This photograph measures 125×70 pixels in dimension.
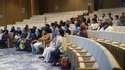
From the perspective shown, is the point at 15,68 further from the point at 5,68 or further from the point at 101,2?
the point at 101,2

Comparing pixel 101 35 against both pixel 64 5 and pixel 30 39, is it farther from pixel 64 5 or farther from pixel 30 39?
pixel 64 5

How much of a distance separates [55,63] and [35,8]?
15.6 meters

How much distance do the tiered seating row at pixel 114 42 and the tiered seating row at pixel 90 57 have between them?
1.19ft

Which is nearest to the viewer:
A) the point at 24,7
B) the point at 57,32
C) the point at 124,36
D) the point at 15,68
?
the point at 124,36

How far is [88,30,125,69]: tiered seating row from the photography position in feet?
14.5

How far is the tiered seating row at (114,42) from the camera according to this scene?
441 cm

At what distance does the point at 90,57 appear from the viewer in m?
5.14

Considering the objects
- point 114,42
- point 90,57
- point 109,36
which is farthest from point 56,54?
point 90,57

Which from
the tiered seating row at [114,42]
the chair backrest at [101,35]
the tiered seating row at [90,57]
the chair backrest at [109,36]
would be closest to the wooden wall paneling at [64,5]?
the tiered seating row at [114,42]

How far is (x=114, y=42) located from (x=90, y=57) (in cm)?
183

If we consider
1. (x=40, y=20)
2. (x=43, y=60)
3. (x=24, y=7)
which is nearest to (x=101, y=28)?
(x=43, y=60)

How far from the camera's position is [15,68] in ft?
24.2

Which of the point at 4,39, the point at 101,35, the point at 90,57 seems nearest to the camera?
the point at 90,57

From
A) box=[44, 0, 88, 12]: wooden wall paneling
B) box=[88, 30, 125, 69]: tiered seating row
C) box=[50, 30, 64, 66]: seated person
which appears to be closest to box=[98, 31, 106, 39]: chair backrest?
box=[88, 30, 125, 69]: tiered seating row
